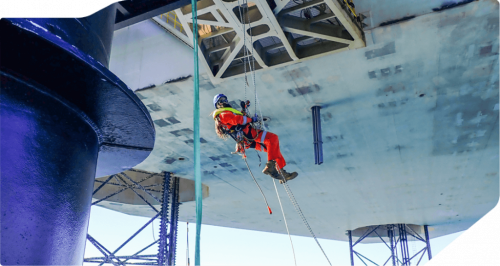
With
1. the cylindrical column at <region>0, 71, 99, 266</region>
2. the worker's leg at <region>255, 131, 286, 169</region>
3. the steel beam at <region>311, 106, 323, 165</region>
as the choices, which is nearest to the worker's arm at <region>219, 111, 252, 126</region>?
the worker's leg at <region>255, 131, 286, 169</region>

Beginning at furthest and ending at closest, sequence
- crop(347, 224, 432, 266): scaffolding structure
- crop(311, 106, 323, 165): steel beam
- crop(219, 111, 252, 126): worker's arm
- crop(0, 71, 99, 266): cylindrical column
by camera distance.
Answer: crop(347, 224, 432, 266): scaffolding structure < crop(311, 106, 323, 165): steel beam < crop(219, 111, 252, 126): worker's arm < crop(0, 71, 99, 266): cylindrical column

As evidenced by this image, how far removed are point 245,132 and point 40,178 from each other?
210 inches

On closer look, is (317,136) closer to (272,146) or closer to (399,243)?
(272,146)

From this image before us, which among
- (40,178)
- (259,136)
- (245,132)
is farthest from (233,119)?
(40,178)

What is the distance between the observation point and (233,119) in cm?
774

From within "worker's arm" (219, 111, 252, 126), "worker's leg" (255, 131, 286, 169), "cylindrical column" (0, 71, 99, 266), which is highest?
"worker's arm" (219, 111, 252, 126)

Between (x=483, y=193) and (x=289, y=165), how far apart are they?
35.8 feet

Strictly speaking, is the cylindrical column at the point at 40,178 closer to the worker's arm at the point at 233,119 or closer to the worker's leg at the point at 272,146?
the worker's arm at the point at 233,119

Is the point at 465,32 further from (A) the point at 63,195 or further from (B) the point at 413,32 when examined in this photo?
(A) the point at 63,195

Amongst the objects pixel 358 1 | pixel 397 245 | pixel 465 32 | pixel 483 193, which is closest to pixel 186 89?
pixel 358 1

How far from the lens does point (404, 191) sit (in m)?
17.7

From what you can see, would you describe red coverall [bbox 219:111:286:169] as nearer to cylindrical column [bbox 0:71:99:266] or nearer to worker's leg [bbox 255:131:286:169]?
worker's leg [bbox 255:131:286:169]

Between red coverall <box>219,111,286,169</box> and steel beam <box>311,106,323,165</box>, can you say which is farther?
steel beam <box>311,106,323,165</box>

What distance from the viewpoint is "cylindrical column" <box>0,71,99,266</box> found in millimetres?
2740
